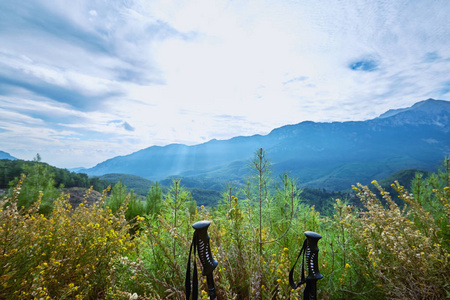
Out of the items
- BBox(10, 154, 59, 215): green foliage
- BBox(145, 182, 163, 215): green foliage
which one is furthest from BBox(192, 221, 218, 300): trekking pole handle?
BBox(10, 154, 59, 215): green foliage

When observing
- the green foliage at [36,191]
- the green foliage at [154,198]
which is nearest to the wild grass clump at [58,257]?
the green foliage at [154,198]

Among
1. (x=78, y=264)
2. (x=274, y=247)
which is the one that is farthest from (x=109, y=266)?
(x=274, y=247)

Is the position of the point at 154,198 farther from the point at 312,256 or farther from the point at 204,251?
the point at 312,256

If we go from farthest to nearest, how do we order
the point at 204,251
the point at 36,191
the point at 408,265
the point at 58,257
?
the point at 36,191
the point at 58,257
the point at 408,265
the point at 204,251

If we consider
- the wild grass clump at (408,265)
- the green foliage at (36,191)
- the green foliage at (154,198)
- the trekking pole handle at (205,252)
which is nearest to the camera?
the trekking pole handle at (205,252)

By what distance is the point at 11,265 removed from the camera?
6.39 ft

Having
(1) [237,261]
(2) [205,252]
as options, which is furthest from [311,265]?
(1) [237,261]

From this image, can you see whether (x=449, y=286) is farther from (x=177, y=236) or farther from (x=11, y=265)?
(x=11, y=265)

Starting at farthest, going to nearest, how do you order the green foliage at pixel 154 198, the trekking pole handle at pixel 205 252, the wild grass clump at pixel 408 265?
the green foliage at pixel 154 198
the wild grass clump at pixel 408 265
the trekking pole handle at pixel 205 252

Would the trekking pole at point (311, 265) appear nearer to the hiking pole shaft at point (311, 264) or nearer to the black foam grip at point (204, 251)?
the hiking pole shaft at point (311, 264)

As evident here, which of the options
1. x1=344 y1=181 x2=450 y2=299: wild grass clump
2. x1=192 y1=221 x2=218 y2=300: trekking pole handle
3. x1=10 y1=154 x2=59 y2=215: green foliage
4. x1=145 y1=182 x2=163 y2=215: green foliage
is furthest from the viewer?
x1=10 y1=154 x2=59 y2=215: green foliage

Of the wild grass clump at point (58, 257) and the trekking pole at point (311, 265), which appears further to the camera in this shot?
the wild grass clump at point (58, 257)

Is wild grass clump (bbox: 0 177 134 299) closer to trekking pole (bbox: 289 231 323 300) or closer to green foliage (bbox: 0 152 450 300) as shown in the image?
green foliage (bbox: 0 152 450 300)

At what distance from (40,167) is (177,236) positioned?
10283mm
